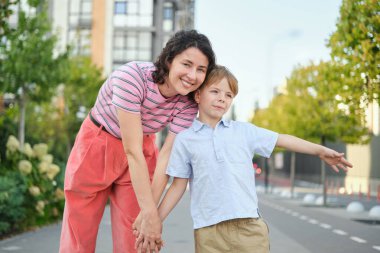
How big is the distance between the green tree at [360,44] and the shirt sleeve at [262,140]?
1039 centimetres

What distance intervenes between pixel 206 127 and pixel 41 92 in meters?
17.4

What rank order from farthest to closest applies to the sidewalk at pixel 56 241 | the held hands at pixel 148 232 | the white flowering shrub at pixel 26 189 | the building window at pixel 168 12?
1. the building window at pixel 168 12
2. the white flowering shrub at pixel 26 189
3. the sidewalk at pixel 56 241
4. the held hands at pixel 148 232

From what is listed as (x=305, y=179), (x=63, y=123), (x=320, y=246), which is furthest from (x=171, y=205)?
(x=305, y=179)

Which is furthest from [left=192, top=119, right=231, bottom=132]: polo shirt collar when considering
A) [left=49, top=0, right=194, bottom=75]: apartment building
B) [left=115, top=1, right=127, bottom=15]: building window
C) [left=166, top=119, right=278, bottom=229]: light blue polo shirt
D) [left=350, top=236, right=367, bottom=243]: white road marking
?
[left=115, top=1, right=127, bottom=15]: building window

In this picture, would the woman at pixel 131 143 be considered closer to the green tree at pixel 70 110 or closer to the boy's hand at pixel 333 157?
the boy's hand at pixel 333 157

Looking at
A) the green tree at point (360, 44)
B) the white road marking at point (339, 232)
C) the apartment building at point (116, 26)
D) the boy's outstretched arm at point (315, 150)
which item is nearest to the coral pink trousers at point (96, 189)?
the boy's outstretched arm at point (315, 150)

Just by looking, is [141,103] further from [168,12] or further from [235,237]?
[168,12]

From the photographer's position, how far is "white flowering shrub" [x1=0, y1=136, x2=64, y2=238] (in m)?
9.45

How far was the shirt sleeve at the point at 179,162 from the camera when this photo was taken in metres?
3.49

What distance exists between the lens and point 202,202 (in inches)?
137

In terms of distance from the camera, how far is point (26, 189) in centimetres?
1055

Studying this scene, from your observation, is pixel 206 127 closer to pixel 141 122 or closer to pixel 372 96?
pixel 141 122

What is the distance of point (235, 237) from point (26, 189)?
7644mm

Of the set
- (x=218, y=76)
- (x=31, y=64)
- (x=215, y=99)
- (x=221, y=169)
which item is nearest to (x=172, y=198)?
(x=221, y=169)
